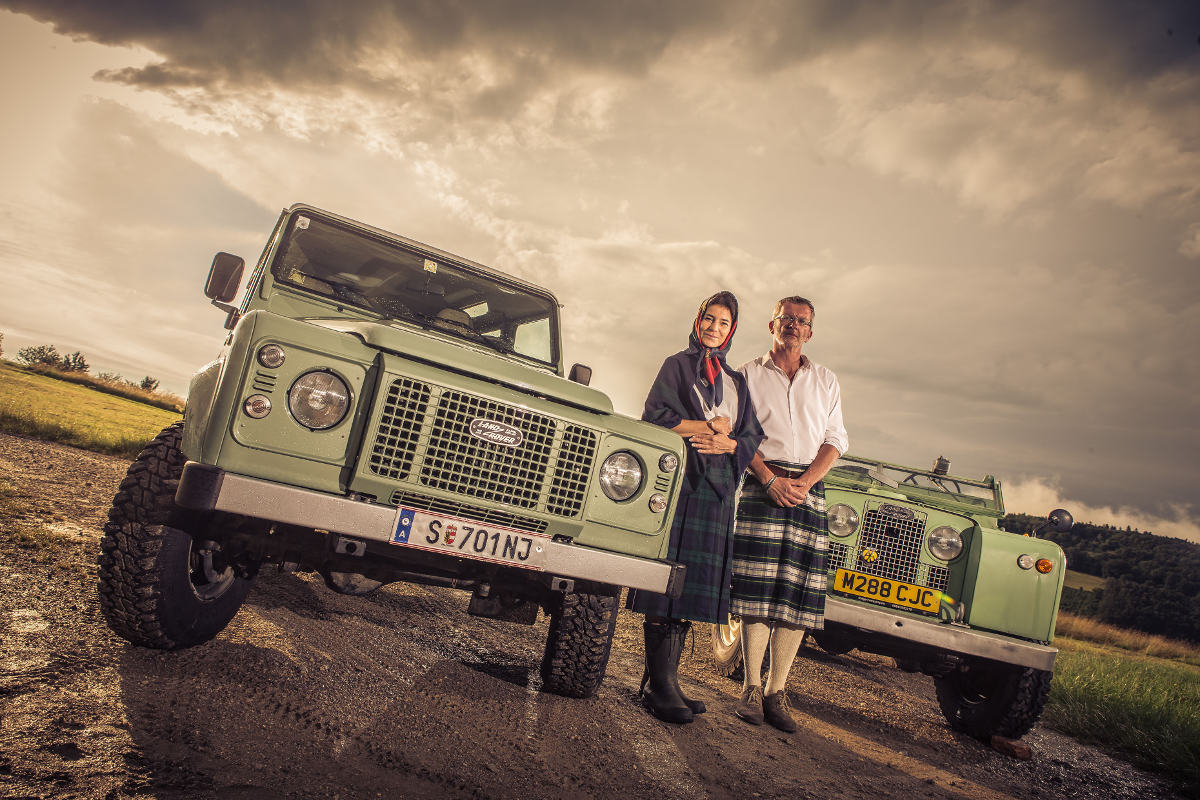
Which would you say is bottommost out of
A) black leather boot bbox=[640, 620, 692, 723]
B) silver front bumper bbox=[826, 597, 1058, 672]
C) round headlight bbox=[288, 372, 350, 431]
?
black leather boot bbox=[640, 620, 692, 723]

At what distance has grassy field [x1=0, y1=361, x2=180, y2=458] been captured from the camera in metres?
9.80

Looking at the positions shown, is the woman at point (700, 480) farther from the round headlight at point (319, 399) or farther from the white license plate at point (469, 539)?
the round headlight at point (319, 399)

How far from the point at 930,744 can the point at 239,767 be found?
147 inches

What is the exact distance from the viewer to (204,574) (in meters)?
2.79

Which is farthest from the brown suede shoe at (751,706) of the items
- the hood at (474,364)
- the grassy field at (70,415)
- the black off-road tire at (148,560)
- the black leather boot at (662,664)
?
the grassy field at (70,415)

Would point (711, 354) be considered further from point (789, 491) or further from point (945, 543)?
point (945, 543)

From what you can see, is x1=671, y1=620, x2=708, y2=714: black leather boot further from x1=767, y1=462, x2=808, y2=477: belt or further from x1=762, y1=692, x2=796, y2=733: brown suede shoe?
x1=767, y1=462, x2=808, y2=477: belt

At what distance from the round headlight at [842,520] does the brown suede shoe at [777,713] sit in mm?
1342

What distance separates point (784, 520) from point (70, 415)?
40.2 feet

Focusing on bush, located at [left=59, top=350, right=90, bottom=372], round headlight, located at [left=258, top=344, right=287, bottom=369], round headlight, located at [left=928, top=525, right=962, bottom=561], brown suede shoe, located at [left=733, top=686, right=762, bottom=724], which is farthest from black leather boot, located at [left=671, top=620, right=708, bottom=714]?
bush, located at [left=59, top=350, right=90, bottom=372]

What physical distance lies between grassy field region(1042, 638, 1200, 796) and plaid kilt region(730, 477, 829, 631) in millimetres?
2736

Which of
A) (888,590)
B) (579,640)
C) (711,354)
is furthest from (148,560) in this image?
(888,590)

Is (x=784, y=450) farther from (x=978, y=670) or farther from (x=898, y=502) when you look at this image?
(x=978, y=670)

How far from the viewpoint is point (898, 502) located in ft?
14.4
